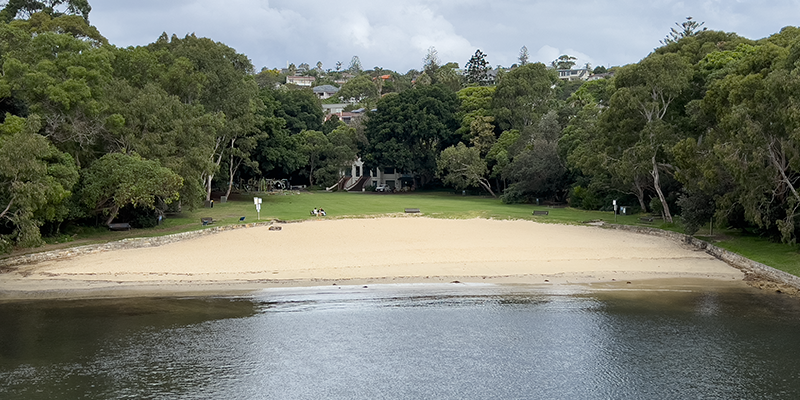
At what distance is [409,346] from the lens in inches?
561

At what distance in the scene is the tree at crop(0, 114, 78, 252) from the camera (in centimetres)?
2252

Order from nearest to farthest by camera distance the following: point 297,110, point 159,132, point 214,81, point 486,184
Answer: point 159,132 < point 214,81 < point 486,184 < point 297,110

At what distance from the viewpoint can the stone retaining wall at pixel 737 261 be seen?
2030cm

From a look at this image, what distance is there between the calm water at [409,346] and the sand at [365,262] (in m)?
2.17

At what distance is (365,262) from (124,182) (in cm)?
1314

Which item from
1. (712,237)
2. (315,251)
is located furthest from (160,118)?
(712,237)

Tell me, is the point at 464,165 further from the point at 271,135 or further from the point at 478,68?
the point at 478,68

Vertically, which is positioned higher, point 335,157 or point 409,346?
point 335,157

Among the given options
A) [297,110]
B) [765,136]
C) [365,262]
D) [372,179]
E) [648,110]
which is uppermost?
[297,110]

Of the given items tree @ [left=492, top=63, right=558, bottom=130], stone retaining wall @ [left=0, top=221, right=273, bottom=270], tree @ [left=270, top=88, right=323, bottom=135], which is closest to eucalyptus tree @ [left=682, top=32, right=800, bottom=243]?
stone retaining wall @ [left=0, top=221, right=273, bottom=270]

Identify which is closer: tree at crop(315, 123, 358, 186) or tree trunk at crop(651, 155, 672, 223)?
tree trunk at crop(651, 155, 672, 223)

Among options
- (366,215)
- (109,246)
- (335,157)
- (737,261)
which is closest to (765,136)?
(737,261)

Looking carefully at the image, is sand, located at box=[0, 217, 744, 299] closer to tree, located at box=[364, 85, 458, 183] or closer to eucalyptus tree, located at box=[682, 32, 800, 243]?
eucalyptus tree, located at box=[682, 32, 800, 243]

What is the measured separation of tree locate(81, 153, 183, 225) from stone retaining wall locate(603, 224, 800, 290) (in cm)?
2599
